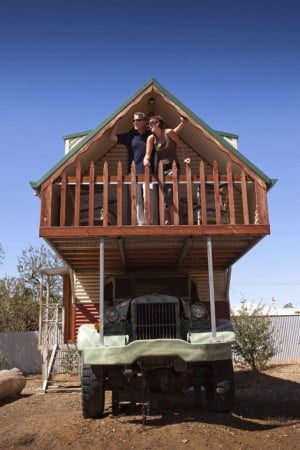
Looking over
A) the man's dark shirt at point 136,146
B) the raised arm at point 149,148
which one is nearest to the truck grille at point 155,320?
the raised arm at point 149,148

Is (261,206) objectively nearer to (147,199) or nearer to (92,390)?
(147,199)

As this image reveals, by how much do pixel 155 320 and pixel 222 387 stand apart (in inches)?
60.6

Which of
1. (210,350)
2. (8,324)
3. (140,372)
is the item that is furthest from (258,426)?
(8,324)

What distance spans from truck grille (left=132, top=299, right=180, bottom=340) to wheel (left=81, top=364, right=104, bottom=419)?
2.97 feet

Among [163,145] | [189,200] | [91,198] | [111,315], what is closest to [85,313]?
[111,315]

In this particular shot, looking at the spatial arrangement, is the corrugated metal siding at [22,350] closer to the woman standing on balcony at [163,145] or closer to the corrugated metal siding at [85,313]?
the corrugated metal siding at [85,313]

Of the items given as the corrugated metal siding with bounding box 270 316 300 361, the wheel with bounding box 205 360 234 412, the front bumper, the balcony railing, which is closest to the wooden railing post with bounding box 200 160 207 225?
the balcony railing

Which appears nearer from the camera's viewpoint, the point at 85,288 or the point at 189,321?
the point at 189,321

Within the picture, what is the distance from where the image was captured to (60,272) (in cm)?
1326

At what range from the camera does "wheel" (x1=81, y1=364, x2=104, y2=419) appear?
734cm

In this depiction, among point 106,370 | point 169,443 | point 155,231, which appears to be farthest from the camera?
point 155,231

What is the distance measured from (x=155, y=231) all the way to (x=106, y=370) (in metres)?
2.53

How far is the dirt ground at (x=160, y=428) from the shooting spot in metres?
6.11

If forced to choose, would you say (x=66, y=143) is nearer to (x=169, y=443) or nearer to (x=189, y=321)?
(x=189, y=321)
